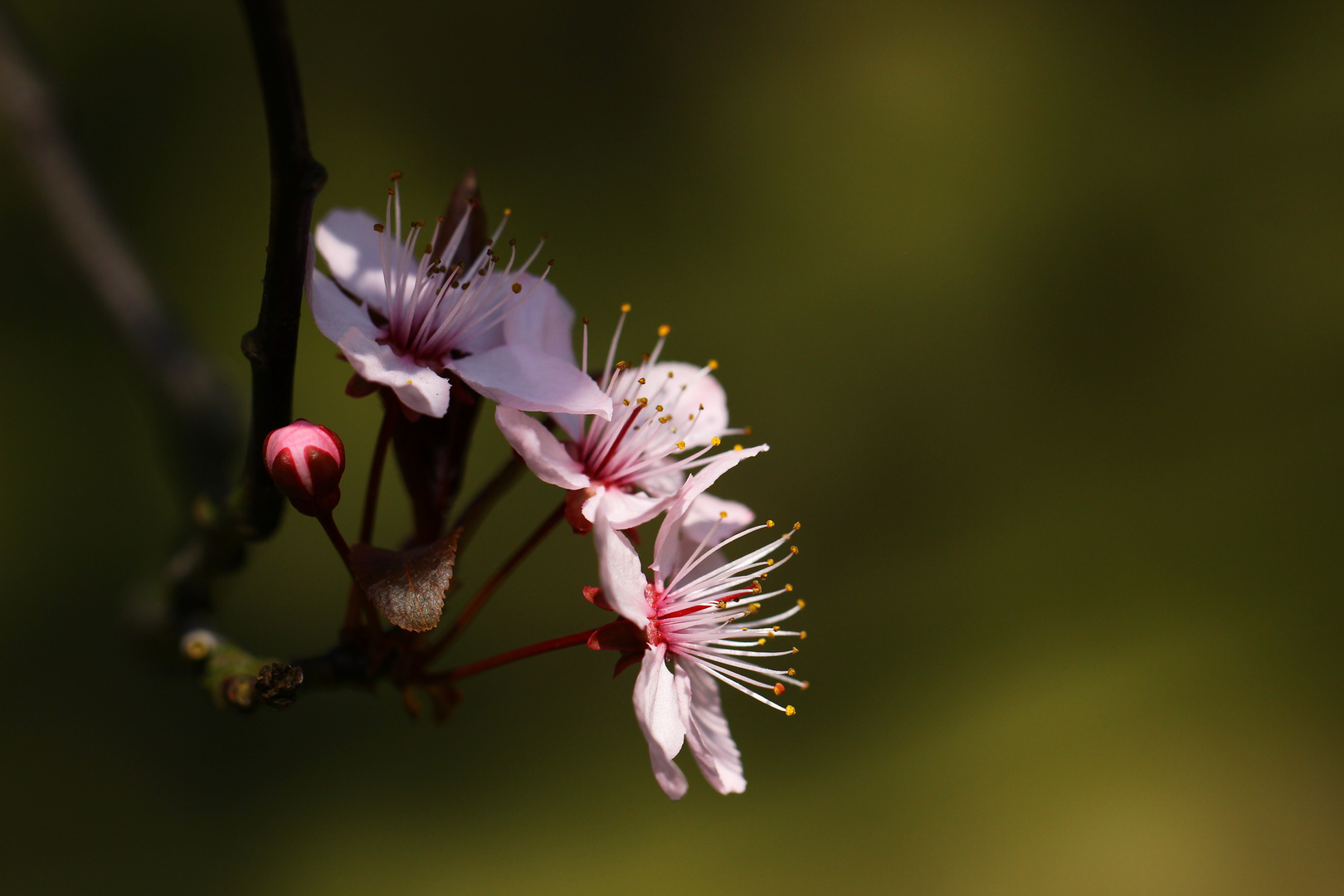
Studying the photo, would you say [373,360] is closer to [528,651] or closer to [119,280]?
[528,651]

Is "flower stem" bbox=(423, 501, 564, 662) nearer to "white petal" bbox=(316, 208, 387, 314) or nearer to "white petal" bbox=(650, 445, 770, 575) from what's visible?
"white petal" bbox=(650, 445, 770, 575)

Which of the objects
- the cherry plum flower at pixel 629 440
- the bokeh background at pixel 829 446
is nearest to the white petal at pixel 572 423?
the cherry plum flower at pixel 629 440

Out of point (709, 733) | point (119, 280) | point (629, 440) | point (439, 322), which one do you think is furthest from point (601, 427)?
point (119, 280)

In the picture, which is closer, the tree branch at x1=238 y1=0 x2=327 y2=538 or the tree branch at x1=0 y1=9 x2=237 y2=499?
the tree branch at x1=238 y1=0 x2=327 y2=538

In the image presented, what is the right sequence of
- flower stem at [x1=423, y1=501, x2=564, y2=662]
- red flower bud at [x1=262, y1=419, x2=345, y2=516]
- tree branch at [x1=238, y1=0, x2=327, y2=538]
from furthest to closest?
1. flower stem at [x1=423, y1=501, x2=564, y2=662]
2. red flower bud at [x1=262, y1=419, x2=345, y2=516]
3. tree branch at [x1=238, y1=0, x2=327, y2=538]

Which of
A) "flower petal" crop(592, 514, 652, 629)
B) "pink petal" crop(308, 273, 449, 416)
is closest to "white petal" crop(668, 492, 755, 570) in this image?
"flower petal" crop(592, 514, 652, 629)

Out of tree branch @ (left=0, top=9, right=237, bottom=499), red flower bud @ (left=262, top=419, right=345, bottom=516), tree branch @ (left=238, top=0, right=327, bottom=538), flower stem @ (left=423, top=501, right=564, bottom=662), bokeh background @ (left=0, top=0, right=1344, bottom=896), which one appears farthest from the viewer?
bokeh background @ (left=0, top=0, right=1344, bottom=896)
